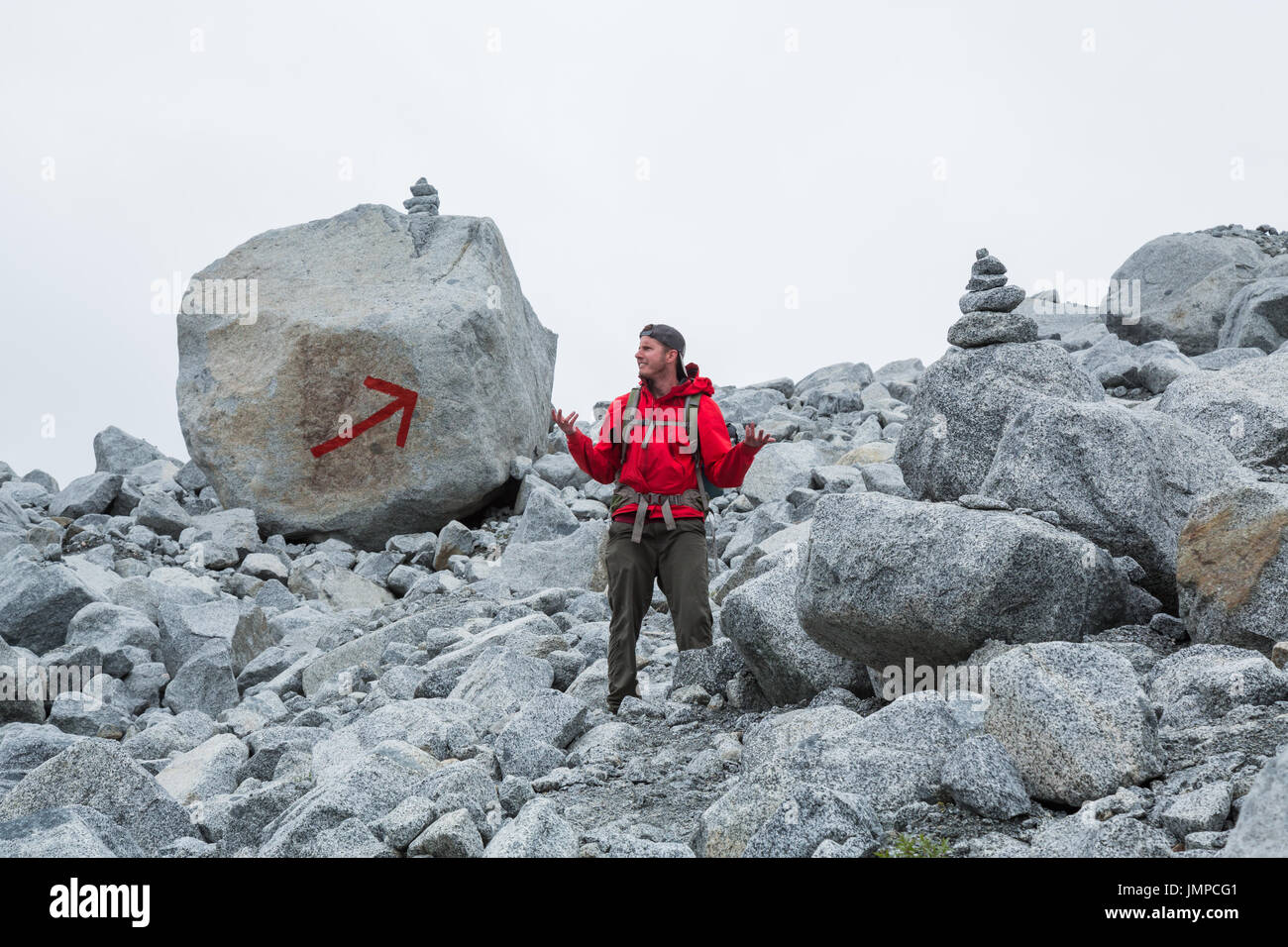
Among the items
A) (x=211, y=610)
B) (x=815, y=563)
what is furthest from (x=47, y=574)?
(x=815, y=563)

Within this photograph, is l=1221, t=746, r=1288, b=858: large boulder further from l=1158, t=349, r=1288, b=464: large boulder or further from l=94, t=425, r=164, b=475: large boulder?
l=94, t=425, r=164, b=475: large boulder

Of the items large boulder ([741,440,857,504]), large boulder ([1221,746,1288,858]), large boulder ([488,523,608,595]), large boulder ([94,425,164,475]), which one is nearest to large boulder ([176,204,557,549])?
large boulder ([488,523,608,595])

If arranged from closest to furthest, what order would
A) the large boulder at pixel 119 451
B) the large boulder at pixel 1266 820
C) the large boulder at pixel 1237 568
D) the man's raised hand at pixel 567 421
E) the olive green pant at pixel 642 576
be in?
1. the large boulder at pixel 1266 820
2. the large boulder at pixel 1237 568
3. the man's raised hand at pixel 567 421
4. the olive green pant at pixel 642 576
5. the large boulder at pixel 119 451

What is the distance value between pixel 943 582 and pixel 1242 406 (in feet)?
22.9

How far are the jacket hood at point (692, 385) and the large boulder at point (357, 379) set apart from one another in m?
9.57

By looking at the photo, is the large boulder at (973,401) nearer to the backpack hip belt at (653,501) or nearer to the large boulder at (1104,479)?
the large boulder at (1104,479)

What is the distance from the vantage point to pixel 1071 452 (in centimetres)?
852

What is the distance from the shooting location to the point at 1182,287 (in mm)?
29062

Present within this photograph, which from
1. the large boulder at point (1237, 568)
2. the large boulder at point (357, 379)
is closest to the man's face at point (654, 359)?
the large boulder at point (1237, 568)

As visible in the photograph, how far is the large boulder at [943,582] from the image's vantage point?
750 cm

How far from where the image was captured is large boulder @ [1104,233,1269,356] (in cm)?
2692

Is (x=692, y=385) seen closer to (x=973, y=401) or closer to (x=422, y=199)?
(x=973, y=401)

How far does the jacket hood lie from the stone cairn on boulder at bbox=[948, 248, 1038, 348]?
2776 millimetres

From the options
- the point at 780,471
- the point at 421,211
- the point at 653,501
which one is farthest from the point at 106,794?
the point at 421,211
